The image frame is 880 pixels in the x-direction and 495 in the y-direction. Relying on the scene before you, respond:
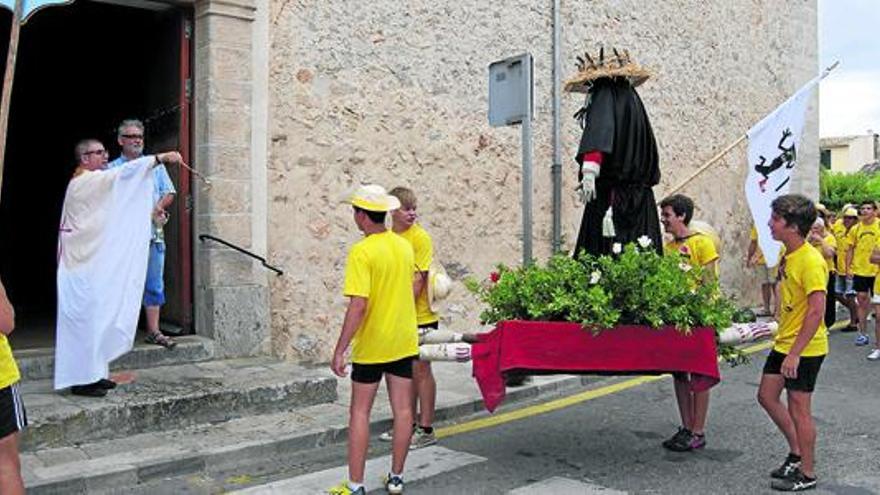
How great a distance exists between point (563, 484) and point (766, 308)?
9.29 m

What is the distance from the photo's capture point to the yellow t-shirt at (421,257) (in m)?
5.94

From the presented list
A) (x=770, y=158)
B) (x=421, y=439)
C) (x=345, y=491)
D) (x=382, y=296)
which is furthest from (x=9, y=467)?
(x=770, y=158)

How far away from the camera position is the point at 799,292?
194 inches

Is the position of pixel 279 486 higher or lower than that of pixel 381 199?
lower

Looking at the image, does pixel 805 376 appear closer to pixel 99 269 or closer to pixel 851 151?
pixel 99 269

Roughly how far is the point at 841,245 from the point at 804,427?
7303mm

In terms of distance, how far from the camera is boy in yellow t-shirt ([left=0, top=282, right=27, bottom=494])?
11.9 feet

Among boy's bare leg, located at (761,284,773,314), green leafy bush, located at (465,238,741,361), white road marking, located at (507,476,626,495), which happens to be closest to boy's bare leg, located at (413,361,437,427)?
green leafy bush, located at (465,238,741,361)

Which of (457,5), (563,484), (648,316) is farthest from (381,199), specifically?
(457,5)

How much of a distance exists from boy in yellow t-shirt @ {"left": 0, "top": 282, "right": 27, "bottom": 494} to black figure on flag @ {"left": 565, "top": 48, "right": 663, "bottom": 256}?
11.7ft

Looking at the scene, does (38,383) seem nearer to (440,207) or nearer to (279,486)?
(279,486)

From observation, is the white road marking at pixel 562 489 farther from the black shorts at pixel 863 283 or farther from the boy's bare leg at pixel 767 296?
the boy's bare leg at pixel 767 296

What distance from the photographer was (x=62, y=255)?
6.20 m

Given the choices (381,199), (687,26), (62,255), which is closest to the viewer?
(381,199)
